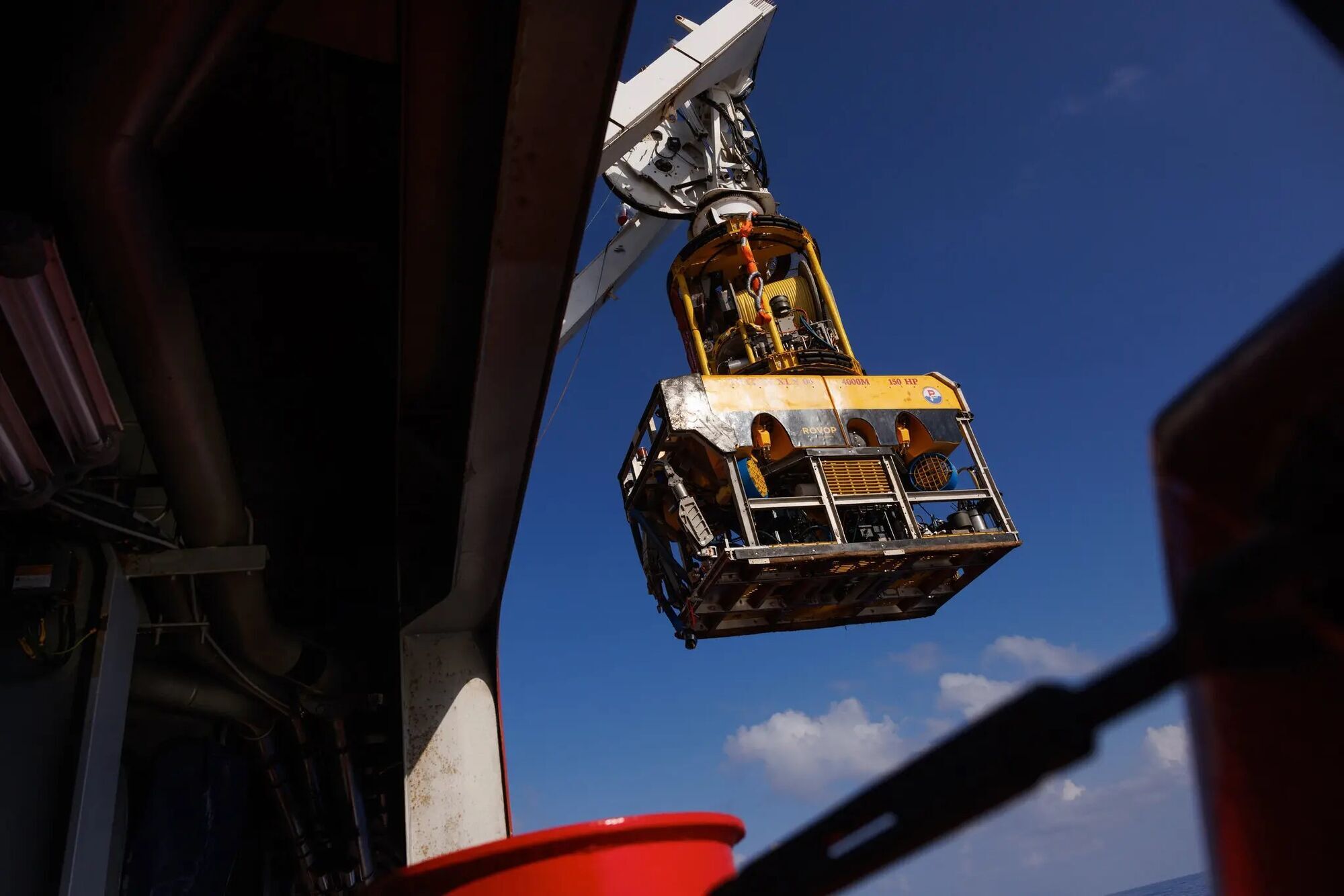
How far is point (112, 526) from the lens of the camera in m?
4.48

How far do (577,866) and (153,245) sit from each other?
2.97m

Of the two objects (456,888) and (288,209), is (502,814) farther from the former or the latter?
(456,888)

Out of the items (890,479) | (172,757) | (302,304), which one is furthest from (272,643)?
(890,479)

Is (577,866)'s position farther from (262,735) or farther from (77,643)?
(262,735)

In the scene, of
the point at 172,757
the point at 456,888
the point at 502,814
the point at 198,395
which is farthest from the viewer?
the point at 172,757

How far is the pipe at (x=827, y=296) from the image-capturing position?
12.1 meters

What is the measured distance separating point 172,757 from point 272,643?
5.49 ft

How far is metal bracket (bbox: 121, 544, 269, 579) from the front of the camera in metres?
4.79

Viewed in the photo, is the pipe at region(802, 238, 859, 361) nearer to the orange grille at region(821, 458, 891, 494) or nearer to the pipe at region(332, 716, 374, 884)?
the orange grille at region(821, 458, 891, 494)

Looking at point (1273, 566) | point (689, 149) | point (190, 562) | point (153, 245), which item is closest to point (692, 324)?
point (689, 149)

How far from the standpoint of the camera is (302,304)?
4621 mm

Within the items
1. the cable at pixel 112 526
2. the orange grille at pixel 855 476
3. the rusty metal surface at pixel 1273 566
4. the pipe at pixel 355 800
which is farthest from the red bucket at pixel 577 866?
the orange grille at pixel 855 476

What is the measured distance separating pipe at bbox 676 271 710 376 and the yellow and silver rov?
3.89ft

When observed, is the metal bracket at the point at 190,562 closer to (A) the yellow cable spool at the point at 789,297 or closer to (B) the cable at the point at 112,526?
(B) the cable at the point at 112,526
